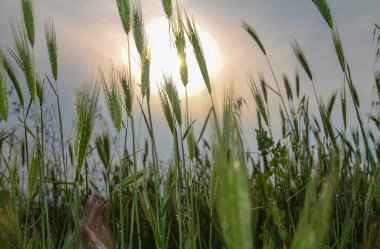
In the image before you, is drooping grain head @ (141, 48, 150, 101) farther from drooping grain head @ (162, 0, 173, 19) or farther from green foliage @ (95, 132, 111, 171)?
green foliage @ (95, 132, 111, 171)

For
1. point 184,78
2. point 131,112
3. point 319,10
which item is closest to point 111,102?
point 131,112

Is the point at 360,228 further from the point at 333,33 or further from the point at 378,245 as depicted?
the point at 333,33

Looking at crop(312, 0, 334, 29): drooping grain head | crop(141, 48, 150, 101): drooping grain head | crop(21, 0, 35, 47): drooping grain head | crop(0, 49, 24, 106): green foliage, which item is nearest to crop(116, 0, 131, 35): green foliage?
crop(141, 48, 150, 101): drooping grain head

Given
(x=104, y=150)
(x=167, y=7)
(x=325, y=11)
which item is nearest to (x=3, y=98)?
(x=104, y=150)

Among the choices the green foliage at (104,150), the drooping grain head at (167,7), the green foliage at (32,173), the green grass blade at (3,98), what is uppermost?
the drooping grain head at (167,7)

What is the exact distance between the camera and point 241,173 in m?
0.34

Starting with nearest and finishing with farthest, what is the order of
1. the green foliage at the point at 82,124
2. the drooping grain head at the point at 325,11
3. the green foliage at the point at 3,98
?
1. the green foliage at the point at 82,124
2. the green foliage at the point at 3,98
3. the drooping grain head at the point at 325,11

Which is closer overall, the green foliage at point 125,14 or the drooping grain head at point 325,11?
the green foliage at point 125,14

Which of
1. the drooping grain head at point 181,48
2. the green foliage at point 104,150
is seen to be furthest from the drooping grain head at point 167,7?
the green foliage at point 104,150

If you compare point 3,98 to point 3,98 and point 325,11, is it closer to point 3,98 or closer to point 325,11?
point 3,98

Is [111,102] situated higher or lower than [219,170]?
higher

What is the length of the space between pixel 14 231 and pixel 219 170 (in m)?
1.14

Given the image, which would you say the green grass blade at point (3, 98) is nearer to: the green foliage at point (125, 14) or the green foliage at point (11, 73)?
the green foliage at point (11, 73)

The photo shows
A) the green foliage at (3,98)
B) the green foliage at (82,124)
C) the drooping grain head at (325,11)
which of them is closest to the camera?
the green foliage at (82,124)
